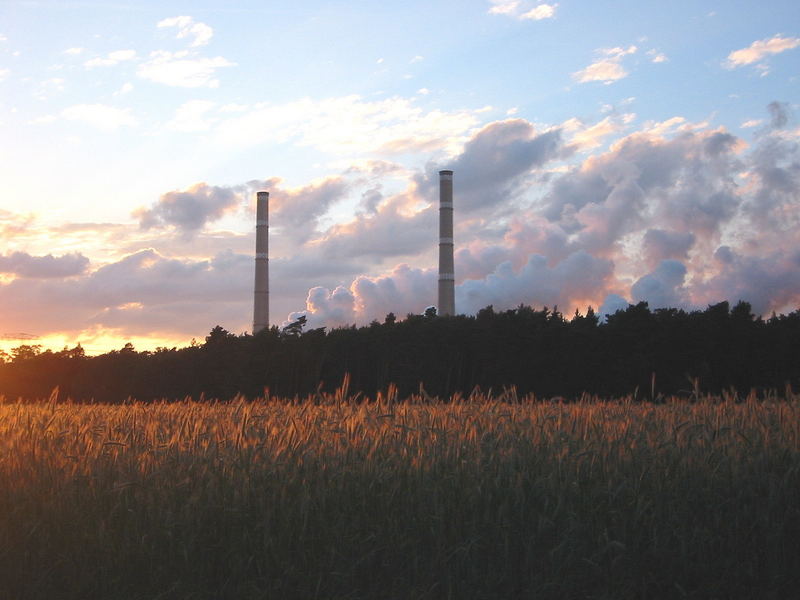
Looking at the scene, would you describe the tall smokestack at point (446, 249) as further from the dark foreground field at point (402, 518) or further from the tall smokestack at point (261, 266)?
the dark foreground field at point (402, 518)

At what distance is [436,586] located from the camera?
5953mm

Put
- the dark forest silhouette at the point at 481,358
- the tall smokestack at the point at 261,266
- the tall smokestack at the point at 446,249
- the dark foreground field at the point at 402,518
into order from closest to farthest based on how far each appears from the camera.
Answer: the dark foreground field at the point at 402,518, the dark forest silhouette at the point at 481,358, the tall smokestack at the point at 446,249, the tall smokestack at the point at 261,266

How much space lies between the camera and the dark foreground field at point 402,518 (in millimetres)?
6031

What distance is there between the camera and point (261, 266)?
45594 mm

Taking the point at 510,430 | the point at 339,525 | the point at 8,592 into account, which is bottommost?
the point at 8,592

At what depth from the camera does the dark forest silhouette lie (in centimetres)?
1931

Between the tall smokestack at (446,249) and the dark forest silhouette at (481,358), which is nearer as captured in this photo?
the dark forest silhouette at (481,358)

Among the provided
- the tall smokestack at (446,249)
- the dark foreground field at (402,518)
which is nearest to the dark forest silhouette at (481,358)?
the dark foreground field at (402,518)

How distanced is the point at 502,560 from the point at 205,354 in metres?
24.2

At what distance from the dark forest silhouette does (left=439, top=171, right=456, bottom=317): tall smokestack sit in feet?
41.7

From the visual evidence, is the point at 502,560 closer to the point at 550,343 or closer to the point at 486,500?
the point at 486,500

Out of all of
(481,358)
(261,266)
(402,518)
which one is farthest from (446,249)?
(402,518)

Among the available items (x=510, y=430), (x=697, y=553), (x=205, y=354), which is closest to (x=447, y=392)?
(x=205, y=354)

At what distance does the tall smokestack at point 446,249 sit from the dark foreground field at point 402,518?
34.3 meters
